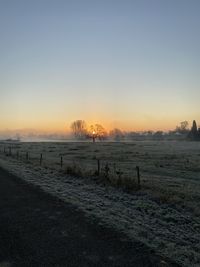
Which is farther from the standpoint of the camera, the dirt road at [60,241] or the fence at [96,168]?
the fence at [96,168]

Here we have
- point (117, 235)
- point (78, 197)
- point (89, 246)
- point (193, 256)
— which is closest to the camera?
point (193, 256)

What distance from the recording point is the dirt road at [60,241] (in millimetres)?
7367

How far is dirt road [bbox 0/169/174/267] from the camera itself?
24.2ft

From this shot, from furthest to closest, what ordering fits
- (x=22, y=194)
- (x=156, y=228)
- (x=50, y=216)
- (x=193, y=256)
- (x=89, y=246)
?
(x=22, y=194), (x=50, y=216), (x=156, y=228), (x=89, y=246), (x=193, y=256)

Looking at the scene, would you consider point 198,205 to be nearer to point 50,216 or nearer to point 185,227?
point 185,227

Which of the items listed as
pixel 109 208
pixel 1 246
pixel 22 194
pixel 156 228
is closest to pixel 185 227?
pixel 156 228

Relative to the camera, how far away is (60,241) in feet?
28.7

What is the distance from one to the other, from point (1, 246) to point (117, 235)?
9.43 ft

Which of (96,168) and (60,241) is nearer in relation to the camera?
(60,241)

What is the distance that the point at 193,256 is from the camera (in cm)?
766

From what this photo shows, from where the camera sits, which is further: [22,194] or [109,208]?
[22,194]

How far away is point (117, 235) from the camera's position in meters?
9.18

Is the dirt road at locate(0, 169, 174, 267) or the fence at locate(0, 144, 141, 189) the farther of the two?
the fence at locate(0, 144, 141, 189)

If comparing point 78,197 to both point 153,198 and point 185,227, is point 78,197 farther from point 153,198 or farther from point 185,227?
point 185,227
